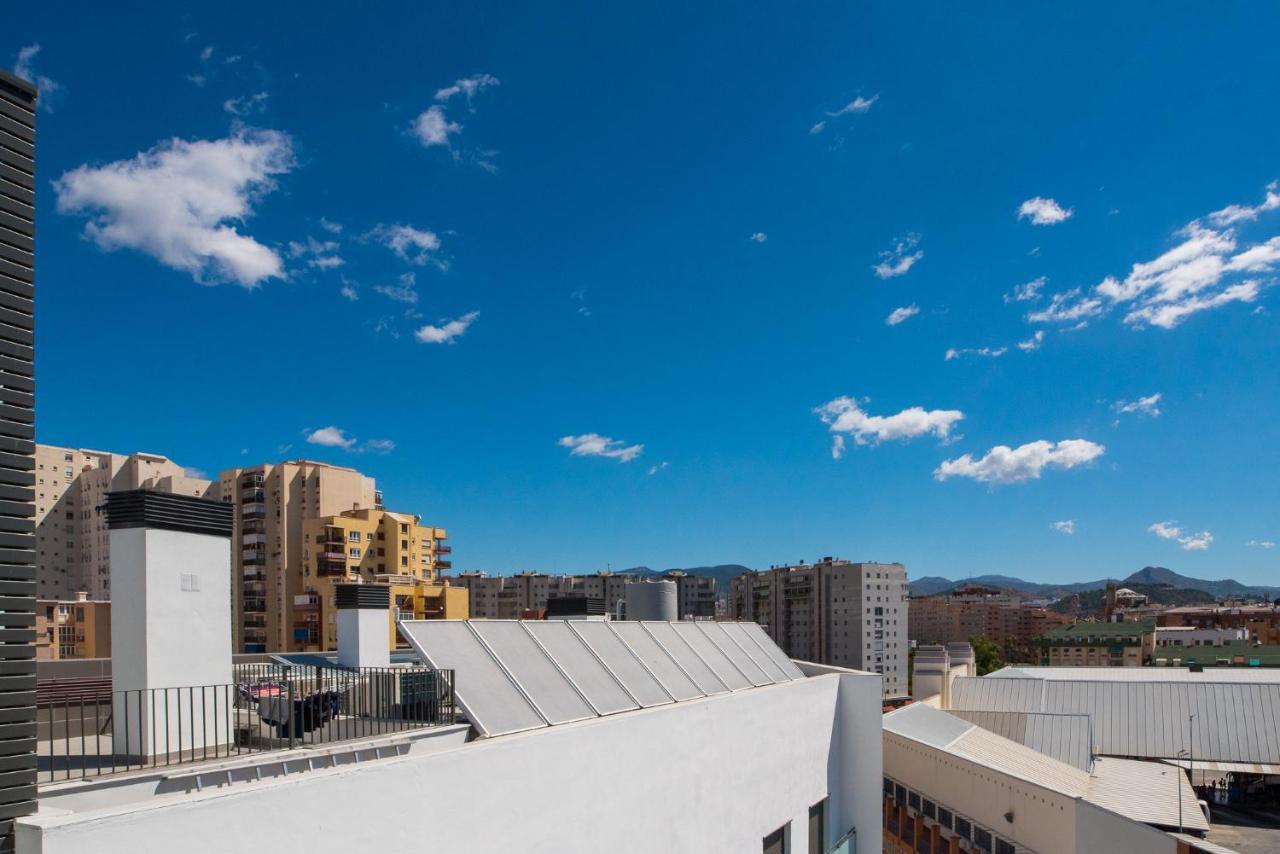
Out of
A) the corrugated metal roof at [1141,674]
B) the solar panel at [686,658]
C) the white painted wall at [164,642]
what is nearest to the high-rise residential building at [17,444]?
the white painted wall at [164,642]

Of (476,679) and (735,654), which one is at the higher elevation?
(476,679)

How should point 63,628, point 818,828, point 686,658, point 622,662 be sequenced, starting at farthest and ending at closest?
point 63,628 → point 818,828 → point 686,658 → point 622,662

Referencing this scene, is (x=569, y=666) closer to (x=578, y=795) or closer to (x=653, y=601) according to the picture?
(x=578, y=795)

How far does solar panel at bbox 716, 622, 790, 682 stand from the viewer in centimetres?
1641

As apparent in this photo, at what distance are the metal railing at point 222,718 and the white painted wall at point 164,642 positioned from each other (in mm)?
21

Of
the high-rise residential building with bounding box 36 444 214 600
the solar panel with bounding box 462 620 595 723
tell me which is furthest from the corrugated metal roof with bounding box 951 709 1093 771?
the high-rise residential building with bounding box 36 444 214 600

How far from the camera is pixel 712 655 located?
15.0m

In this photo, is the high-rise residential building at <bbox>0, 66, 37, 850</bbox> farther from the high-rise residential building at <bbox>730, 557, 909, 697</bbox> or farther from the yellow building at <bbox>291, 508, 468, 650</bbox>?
the high-rise residential building at <bbox>730, 557, 909, 697</bbox>

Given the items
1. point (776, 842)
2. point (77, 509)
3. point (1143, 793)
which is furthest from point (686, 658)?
point (77, 509)

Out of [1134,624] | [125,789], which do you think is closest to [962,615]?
[1134,624]

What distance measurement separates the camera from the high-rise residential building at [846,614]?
105312 millimetres

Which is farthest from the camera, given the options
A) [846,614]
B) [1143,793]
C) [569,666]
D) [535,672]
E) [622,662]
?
[846,614]

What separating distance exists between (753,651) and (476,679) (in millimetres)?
9052

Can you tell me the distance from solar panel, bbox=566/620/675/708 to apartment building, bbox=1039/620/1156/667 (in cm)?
10662
